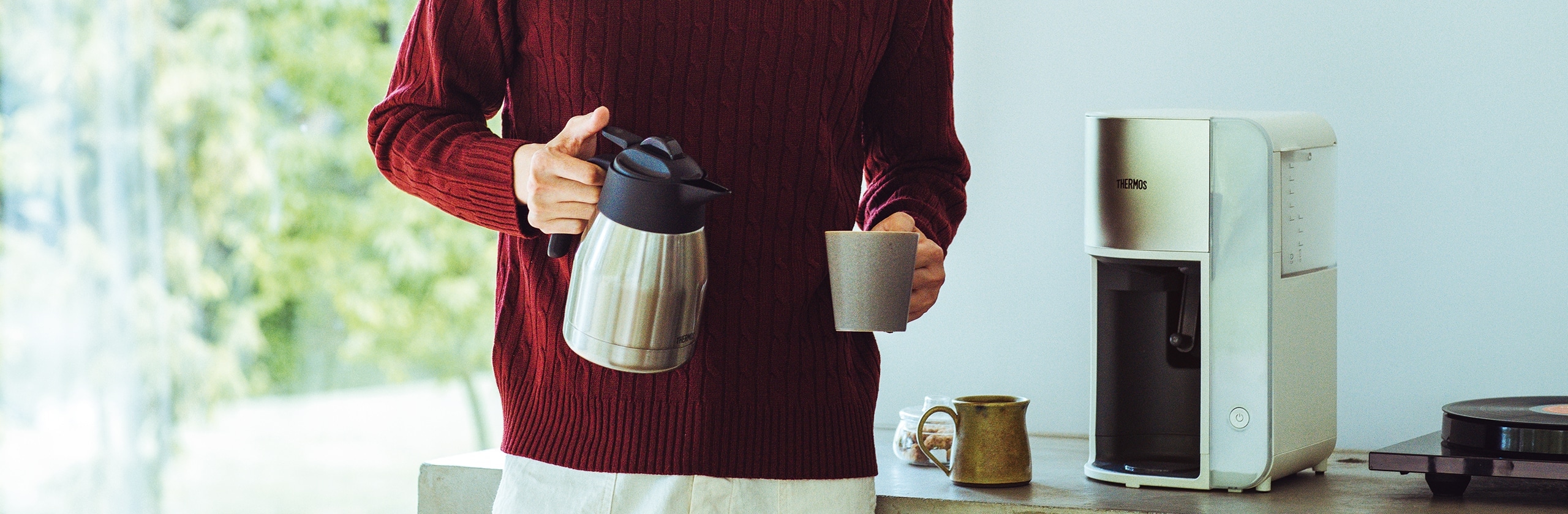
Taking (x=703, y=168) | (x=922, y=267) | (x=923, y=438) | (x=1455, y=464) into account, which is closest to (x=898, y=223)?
(x=922, y=267)

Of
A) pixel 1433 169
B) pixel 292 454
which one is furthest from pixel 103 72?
pixel 1433 169

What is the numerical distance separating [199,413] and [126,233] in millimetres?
459

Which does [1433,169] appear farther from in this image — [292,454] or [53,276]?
[292,454]

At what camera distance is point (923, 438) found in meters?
1.39

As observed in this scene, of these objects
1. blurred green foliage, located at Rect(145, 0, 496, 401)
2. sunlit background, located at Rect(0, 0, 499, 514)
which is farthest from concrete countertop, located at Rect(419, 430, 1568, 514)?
blurred green foliage, located at Rect(145, 0, 496, 401)

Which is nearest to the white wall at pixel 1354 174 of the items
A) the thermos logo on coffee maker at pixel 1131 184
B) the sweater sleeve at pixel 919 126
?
the thermos logo on coffee maker at pixel 1131 184

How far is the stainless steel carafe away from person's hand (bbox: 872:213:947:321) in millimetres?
229

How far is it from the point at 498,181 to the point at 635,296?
0.14 metres

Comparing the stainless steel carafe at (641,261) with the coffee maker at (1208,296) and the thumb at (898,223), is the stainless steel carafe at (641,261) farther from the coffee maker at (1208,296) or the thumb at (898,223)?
the coffee maker at (1208,296)

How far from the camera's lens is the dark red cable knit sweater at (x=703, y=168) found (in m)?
0.97

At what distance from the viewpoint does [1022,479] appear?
136 cm

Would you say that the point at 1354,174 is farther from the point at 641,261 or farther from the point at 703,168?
the point at 641,261

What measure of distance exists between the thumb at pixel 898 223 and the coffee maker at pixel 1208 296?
0.36 m

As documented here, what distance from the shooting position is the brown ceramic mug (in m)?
1.35
